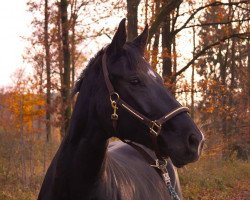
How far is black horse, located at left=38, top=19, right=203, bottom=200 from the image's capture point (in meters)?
2.92

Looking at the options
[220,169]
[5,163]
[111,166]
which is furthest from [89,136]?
[220,169]

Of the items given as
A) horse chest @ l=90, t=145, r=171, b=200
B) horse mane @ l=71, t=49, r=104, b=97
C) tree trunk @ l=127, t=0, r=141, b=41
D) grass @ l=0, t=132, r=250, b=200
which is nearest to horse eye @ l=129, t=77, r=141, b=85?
horse mane @ l=71, t=49, r=104, b=97

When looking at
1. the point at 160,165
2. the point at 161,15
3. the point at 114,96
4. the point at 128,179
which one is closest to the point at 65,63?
the point at 161,15

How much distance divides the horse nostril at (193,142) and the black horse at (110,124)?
6cm

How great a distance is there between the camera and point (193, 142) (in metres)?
2.71

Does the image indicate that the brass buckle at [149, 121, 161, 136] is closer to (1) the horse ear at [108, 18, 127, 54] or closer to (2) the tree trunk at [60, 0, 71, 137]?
(1) the horse ear at [108, 18, 127, 54]

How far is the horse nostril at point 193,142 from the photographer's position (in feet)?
8.85

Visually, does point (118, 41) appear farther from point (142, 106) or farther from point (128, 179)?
point (128, 179)

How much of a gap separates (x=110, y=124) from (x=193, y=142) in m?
0.66

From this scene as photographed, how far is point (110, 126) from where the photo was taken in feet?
10.2

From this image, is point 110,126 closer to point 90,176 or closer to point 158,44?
point 90,176

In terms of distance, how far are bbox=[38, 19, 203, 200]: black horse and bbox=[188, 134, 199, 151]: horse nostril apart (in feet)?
0.21

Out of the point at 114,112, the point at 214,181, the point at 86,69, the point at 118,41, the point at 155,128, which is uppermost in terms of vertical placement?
the point at 118,41

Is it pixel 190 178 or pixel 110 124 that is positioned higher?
pixel 110 124
